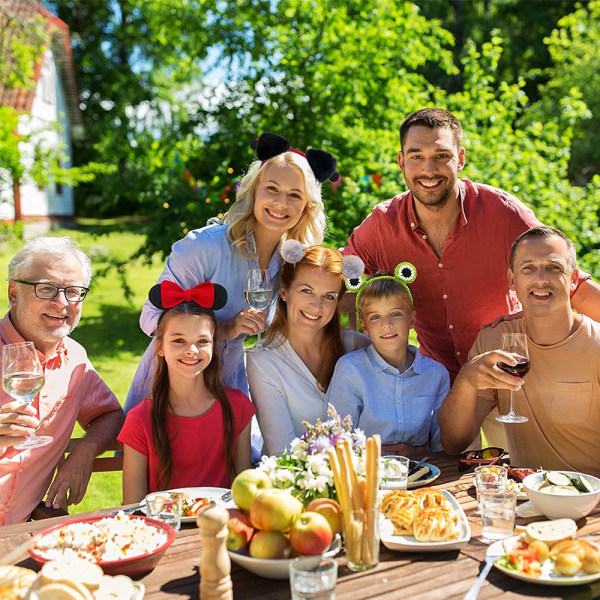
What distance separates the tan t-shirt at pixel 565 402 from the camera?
3.29 meters

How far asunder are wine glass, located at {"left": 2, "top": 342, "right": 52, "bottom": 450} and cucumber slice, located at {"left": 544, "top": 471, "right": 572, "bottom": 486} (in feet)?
6.67

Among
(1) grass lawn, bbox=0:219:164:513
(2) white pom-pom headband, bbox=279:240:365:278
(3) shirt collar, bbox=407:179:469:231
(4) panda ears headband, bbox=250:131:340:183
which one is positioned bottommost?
(1) grass lawn, bbox=0:219:164:513

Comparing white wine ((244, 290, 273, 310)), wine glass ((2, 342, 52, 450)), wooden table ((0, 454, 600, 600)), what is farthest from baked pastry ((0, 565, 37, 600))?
white wine ((244, 290, 273, 310))

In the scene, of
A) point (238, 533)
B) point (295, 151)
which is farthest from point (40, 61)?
point (238, 533)

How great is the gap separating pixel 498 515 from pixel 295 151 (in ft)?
8.23

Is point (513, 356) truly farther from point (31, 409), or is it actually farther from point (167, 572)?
point (31, 409)

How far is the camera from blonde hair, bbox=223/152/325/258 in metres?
3.99

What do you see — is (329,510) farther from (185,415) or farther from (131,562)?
(185,415)

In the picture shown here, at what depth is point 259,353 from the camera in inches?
149

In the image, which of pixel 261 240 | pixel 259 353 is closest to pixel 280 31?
pixel 261 240

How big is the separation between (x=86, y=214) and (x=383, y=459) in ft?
93.3

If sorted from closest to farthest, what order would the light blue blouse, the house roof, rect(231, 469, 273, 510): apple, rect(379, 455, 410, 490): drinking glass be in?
rect(231, 469, 273, 510): apple < rect(379, 455, 410, 490): drinking glass < the light blue blouse < the house roof

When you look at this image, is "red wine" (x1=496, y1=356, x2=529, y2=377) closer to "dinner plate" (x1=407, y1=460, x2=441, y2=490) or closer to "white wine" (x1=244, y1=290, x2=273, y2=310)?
"dinner plate" (x1=407, y1=460, x2=441, y2=490)

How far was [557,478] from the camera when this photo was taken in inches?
103
